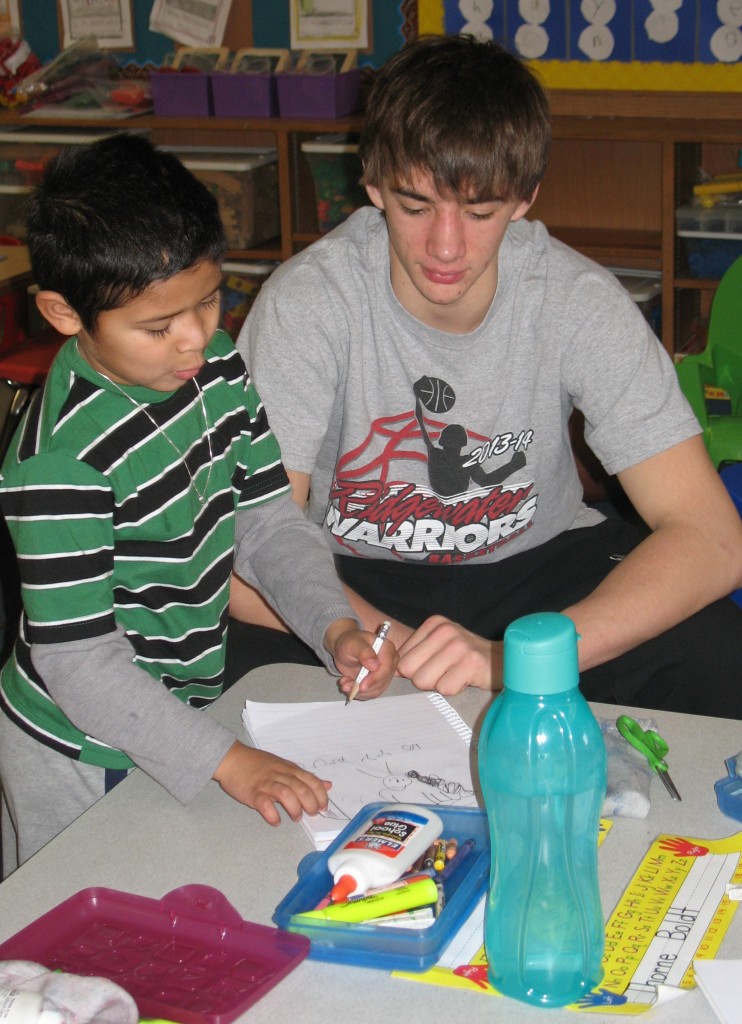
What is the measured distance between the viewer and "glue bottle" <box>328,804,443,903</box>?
0.85 m

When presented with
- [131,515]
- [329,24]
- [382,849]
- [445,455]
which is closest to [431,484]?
[445,455]

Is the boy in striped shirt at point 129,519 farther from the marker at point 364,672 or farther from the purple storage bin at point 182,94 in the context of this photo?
the purple storage bin at point 182,94

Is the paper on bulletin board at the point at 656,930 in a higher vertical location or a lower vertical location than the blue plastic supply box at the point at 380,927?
lower

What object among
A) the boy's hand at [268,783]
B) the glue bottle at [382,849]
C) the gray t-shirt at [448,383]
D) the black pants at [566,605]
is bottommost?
the black pants at [566,605]

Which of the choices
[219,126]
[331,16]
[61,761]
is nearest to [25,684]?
[61,761]

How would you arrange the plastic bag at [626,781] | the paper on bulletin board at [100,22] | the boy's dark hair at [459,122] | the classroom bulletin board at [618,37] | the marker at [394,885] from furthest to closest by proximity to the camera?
the paper on bulletin board at [100,22] < the classroom bulletin board at [618,37] < the boy's dark hair at [459,122] < the plastic bag at [626,781] < the marker at [394,885]

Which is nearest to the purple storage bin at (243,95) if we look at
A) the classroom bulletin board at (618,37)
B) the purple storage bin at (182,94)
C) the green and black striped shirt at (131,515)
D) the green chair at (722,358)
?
Answer: the purple storage bin at (182,94)

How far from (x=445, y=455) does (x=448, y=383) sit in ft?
0.30

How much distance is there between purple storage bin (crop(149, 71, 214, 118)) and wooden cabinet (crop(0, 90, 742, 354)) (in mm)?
49

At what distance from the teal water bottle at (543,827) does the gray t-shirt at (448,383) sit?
740mm

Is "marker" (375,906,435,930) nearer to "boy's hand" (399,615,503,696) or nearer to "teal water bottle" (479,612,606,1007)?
"teal water bottle" (479,612,606,1007)

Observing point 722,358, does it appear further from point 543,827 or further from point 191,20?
point 191,20

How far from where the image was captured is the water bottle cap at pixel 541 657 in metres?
0.74

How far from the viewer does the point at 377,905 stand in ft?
2.73
